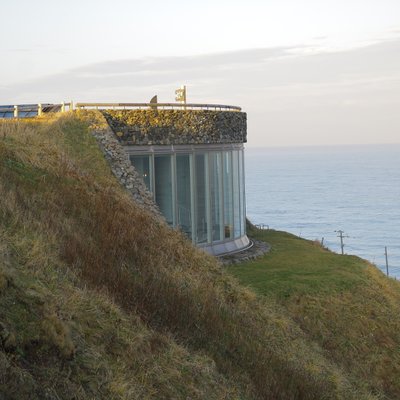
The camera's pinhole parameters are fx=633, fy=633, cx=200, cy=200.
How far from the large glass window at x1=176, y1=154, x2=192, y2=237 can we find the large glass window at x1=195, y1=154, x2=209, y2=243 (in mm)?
384

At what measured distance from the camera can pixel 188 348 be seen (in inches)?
379

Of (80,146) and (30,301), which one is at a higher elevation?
(80,146)

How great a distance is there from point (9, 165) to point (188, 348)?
750 centimetres

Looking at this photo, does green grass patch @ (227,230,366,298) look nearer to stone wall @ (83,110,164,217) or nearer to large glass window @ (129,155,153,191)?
stone wall @ (83,110,164,217)

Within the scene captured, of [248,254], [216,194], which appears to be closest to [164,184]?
[216,194]

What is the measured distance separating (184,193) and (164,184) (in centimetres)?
94

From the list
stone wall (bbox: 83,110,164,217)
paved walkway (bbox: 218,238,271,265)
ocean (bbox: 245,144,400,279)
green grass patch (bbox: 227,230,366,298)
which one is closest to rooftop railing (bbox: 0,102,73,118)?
stone wall (bbox: 83,110,164,217)

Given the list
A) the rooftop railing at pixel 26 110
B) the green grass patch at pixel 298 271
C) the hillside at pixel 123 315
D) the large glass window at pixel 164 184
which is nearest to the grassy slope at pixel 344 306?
the green grass patch at pixel 298 271

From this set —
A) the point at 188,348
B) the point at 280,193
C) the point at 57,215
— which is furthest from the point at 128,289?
the point at 280,193

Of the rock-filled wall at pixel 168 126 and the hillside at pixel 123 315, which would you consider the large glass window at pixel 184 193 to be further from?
the hillside at pixel 123 315

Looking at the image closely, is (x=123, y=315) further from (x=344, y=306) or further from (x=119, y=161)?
(x=119, y=161)

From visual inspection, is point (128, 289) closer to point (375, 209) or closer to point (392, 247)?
point (392, 247)

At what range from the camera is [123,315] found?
941 centimetres

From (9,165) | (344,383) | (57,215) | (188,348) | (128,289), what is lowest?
(344,383)
